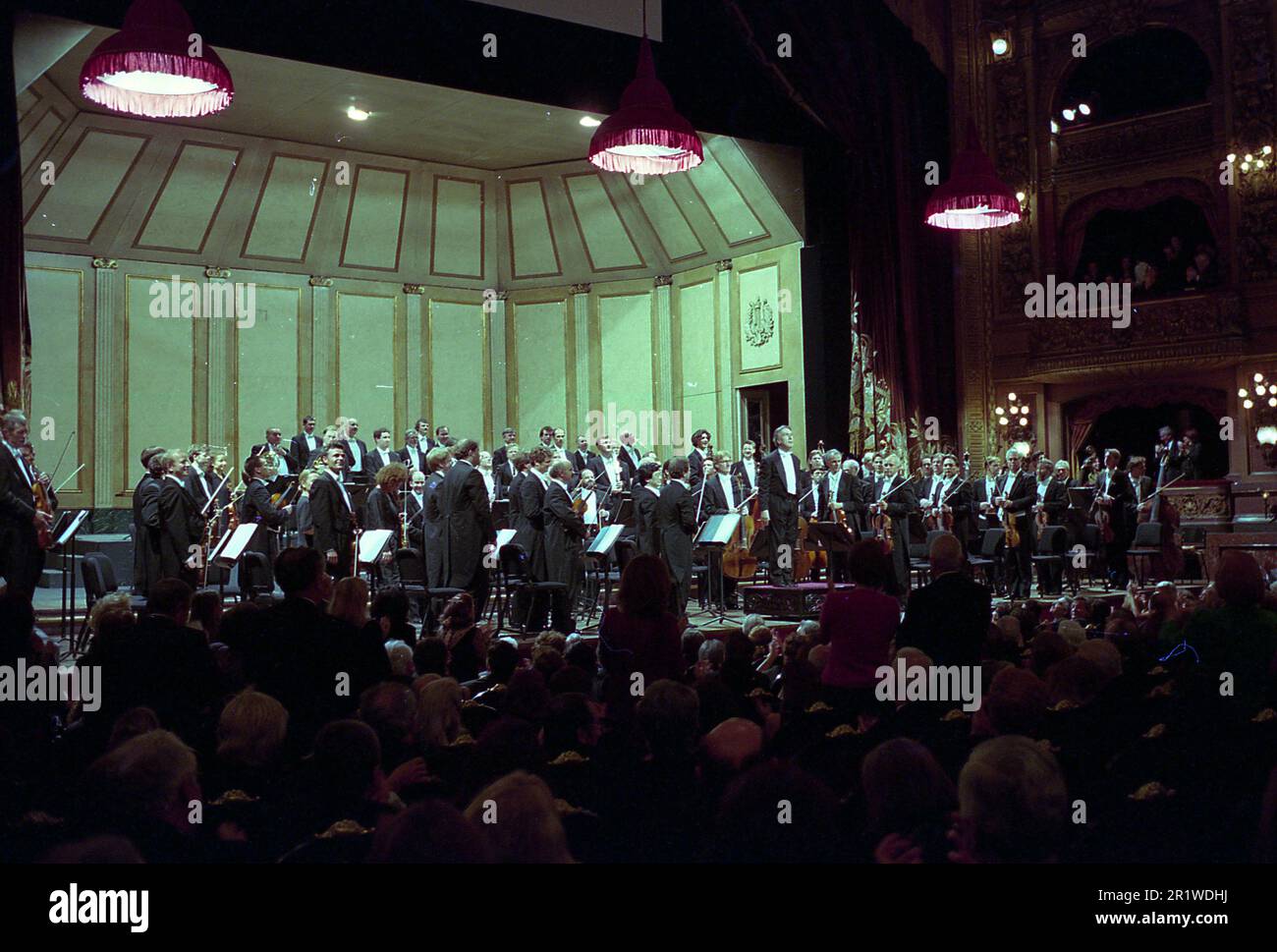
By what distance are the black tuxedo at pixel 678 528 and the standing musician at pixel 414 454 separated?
12.2 feet

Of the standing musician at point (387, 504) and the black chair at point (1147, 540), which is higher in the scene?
the standing musician at point (387, 504)

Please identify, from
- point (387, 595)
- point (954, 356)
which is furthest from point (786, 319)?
point (387, 595)

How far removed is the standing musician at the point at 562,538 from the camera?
858 centimetres

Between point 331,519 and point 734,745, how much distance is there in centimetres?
647

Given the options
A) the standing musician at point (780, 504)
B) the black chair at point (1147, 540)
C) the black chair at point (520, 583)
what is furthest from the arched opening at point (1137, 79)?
the black chair at point (520, 583)

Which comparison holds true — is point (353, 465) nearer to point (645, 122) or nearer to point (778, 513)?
point (778, 513)

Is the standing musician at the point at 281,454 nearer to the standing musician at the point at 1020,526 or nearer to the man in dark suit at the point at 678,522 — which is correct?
the man in dark suit at the point at 678,522

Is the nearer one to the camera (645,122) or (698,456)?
(645,122)

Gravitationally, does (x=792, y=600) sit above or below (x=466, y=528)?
below

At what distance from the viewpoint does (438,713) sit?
2943mm

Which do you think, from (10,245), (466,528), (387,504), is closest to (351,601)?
(466,528)

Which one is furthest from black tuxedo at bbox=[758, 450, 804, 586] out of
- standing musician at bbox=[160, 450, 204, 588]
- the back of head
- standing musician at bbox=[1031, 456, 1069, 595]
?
the back of head
